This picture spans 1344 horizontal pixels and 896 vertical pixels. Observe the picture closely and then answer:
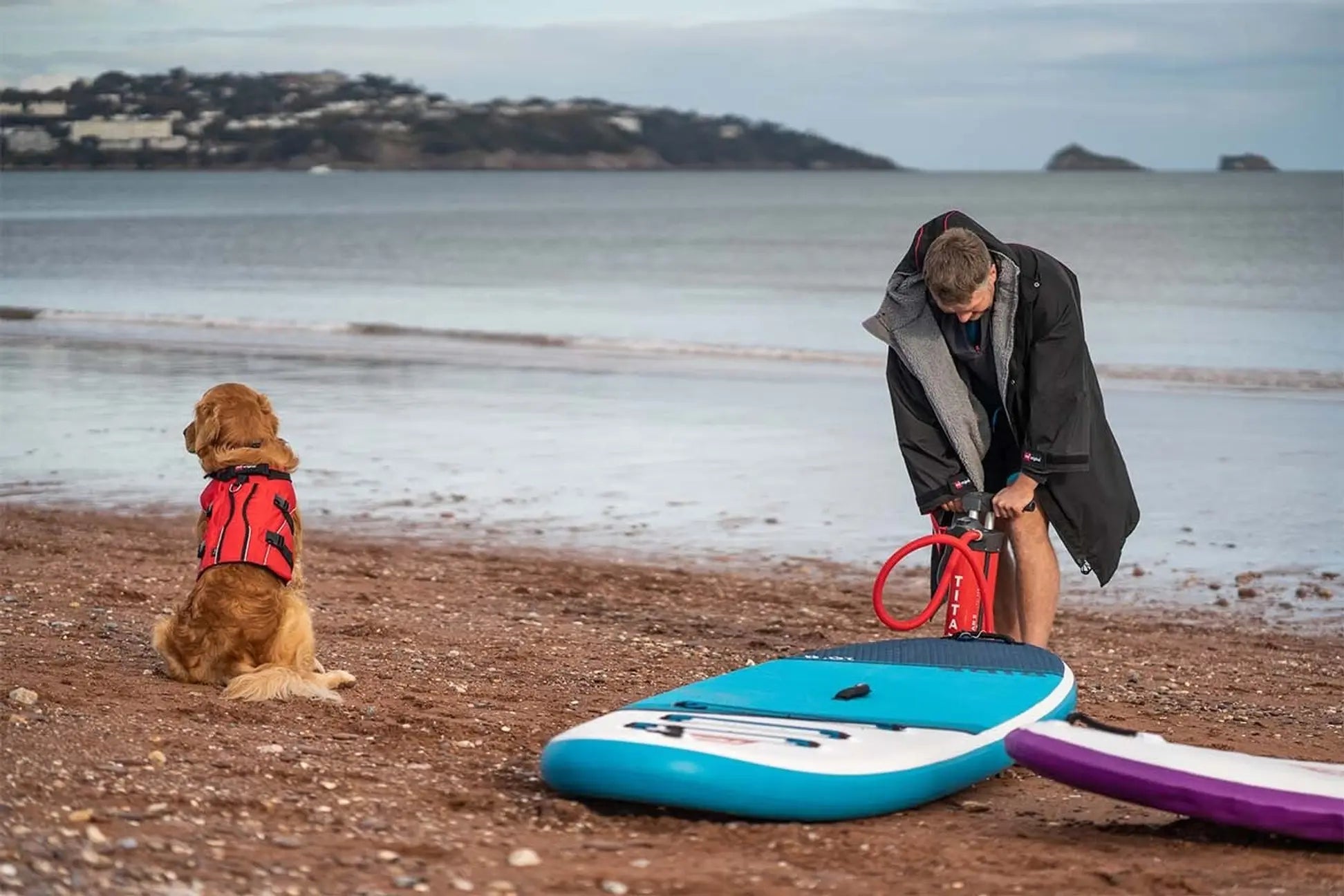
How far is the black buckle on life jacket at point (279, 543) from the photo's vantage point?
5.92 m

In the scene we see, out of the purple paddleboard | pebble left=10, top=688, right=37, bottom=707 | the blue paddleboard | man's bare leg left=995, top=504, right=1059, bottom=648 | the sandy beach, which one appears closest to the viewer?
the sandy beach

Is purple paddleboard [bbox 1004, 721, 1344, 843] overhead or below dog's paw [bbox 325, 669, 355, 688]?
overhead

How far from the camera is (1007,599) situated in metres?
6.74

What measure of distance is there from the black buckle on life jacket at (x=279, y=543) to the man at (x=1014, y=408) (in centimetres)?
222

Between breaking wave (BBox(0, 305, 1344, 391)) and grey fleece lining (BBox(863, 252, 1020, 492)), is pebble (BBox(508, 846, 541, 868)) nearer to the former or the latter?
grey fleece lining (BBox(863, 252, 1020, 492))

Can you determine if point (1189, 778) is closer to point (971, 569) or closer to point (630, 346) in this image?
point (971, 569)

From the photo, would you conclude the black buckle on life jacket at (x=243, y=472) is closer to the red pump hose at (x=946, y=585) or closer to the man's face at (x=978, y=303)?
the red pump hose at (x=946, y=585)

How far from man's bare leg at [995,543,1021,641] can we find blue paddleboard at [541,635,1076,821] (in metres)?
0.68

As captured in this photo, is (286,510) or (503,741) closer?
(503,741)

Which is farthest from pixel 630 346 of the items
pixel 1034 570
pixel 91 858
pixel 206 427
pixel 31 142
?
pixel 31 142

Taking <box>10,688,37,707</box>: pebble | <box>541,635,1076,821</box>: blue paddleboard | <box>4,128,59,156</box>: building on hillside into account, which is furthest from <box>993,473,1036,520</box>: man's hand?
<box>4,128,59,156</box>: building on hillside

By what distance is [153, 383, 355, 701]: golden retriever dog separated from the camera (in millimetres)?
5914

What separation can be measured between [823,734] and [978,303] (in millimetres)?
1749

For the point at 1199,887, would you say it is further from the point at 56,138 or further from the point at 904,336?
the point at 56,138
